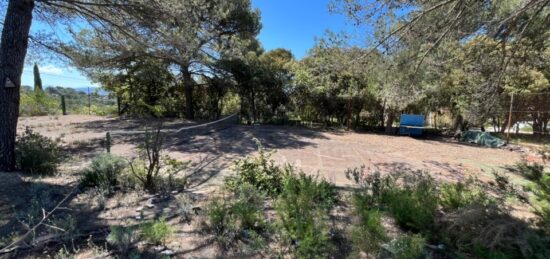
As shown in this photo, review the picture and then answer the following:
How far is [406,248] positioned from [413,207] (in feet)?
2.12

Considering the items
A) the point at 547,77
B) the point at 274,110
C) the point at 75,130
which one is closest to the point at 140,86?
the point at 75,130

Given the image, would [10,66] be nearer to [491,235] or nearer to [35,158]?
[35,158]

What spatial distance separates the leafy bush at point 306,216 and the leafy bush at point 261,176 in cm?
25

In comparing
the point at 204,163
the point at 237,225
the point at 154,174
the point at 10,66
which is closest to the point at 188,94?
the point at 204,163

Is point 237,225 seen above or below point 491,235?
below

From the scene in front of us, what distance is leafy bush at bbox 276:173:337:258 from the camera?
227cm

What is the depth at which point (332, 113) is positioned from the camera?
13.1m

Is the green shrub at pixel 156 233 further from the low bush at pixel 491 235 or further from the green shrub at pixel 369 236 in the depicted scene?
the low bush at pixel 491 235

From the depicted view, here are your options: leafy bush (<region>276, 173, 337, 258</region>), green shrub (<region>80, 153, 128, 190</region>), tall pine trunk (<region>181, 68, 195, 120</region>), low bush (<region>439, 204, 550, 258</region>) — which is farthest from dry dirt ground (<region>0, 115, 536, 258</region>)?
tall pine trunk (<region>181, 68, 195, 120</region>)

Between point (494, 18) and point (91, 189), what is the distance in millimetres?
5685

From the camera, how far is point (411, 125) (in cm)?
1166

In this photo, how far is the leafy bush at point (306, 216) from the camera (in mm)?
2270

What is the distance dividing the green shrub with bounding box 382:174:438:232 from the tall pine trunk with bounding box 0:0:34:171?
16.6ft

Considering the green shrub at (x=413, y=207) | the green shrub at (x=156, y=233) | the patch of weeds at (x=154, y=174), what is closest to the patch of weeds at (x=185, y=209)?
the green shrub at (x=156, y=233)
